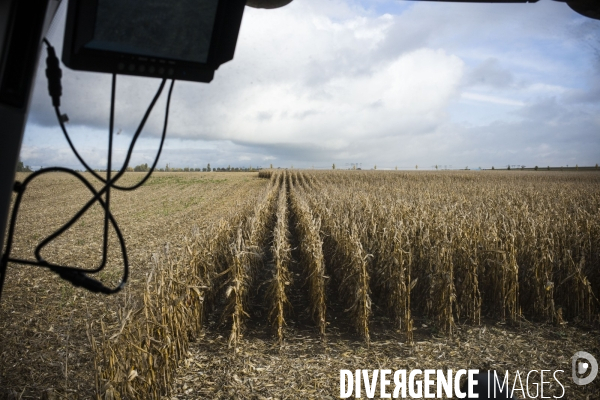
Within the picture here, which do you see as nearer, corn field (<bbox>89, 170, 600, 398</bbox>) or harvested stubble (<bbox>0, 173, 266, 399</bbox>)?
harvested stubble (<bbox>0, 173, 266, 399</bbox>)

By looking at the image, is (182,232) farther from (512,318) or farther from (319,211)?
(512,318)

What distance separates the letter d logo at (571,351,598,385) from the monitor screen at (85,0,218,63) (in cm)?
530

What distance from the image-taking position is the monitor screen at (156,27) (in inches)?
47.6

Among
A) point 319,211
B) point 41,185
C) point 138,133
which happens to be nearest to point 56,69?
point 138,133

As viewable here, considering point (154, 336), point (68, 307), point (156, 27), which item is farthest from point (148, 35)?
point (68, 307)

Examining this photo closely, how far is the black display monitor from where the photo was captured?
1.21m

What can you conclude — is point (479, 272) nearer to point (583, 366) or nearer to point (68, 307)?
point (583, 366)

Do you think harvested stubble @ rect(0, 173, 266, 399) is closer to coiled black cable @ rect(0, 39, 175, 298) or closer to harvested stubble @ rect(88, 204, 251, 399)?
harvested stubble @ rect(88, 204, 251, 399)

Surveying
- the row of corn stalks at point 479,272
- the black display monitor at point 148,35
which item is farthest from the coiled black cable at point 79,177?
the row of corn stalks at point 479,272

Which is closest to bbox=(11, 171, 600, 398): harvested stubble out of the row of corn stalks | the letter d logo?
the row of corn stalks

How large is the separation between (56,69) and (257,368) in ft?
13.3

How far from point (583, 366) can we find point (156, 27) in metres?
5.78

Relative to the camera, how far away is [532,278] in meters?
6.25

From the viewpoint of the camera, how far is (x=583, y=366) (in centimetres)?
467
